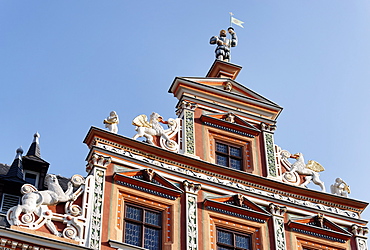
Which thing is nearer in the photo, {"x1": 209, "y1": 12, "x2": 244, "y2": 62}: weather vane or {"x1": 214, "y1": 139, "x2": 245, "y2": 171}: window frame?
{"x1": 214, "y1": 139, "x2": 245, "y2": 171}: window frame

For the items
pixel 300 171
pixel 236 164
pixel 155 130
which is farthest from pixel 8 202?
pixel 300 171

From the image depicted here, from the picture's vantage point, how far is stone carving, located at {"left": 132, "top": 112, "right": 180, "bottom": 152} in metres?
21.4

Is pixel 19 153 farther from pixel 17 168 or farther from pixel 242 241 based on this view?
pixel 242 241

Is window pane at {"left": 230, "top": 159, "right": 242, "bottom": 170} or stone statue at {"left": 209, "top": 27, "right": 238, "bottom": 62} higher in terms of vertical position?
stone statue at {"left": 209, "top": 27, "right": 238, "bottom": 62}

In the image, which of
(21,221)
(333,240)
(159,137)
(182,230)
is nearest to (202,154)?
(159,137)

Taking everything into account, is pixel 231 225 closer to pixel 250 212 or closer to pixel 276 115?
pixel 250 212

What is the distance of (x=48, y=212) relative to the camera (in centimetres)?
1831

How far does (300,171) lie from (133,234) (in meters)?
6.05

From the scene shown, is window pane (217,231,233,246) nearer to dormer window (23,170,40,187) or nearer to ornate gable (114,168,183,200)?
ornate gable (114,168,183,200)

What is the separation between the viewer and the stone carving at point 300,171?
22844 millimetres

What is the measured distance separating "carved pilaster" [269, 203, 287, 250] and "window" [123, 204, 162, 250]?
3187mm

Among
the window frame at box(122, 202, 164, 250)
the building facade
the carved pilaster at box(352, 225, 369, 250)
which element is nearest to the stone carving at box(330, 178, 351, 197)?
the building facade

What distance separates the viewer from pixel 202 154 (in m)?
22.0

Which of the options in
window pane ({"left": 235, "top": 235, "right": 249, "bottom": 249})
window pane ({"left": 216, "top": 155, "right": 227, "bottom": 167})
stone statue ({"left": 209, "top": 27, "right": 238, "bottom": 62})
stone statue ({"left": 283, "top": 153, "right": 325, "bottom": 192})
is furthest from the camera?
stone statue ({"left": 209, "top": 27, "right": 238, "bottom": 62})
